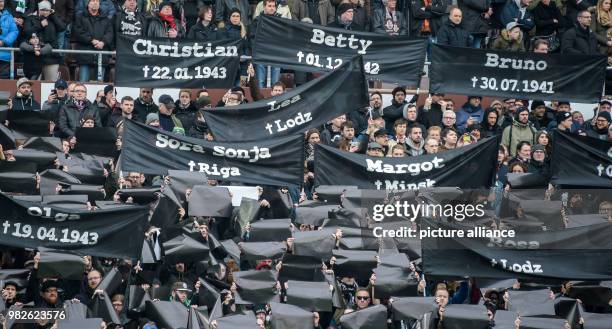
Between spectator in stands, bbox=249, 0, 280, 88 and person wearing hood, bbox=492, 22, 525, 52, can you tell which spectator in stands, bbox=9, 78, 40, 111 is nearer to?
spectator in stands, bbox=249, 0, 280, 88

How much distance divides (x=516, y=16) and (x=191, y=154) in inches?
332

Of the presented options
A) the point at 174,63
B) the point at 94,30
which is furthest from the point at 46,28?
the point at 174,63

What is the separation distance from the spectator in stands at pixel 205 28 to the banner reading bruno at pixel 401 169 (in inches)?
179

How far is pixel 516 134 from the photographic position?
2703 centimetres

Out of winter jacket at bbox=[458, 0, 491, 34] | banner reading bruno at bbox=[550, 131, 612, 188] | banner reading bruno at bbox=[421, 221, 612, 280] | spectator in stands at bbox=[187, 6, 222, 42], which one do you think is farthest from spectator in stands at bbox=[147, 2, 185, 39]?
banner reading bruno at bbox=[421, 221, 612, 280]

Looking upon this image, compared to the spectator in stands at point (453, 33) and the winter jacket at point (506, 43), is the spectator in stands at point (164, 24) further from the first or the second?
the winter jacket at point (506, 43)

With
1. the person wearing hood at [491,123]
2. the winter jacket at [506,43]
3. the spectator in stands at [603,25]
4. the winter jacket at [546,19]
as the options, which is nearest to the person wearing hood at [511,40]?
the winter jacket at [506,43]

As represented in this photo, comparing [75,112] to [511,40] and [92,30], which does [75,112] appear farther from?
[511,40]

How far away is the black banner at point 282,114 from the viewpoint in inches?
962

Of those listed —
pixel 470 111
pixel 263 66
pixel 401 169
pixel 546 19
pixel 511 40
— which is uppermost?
pixel 546 19

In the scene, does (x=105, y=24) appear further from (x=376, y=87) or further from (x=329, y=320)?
(x=329, y=320)

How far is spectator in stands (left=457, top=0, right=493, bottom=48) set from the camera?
3002cm

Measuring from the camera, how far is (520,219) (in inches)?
930

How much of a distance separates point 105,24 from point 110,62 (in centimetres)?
61
